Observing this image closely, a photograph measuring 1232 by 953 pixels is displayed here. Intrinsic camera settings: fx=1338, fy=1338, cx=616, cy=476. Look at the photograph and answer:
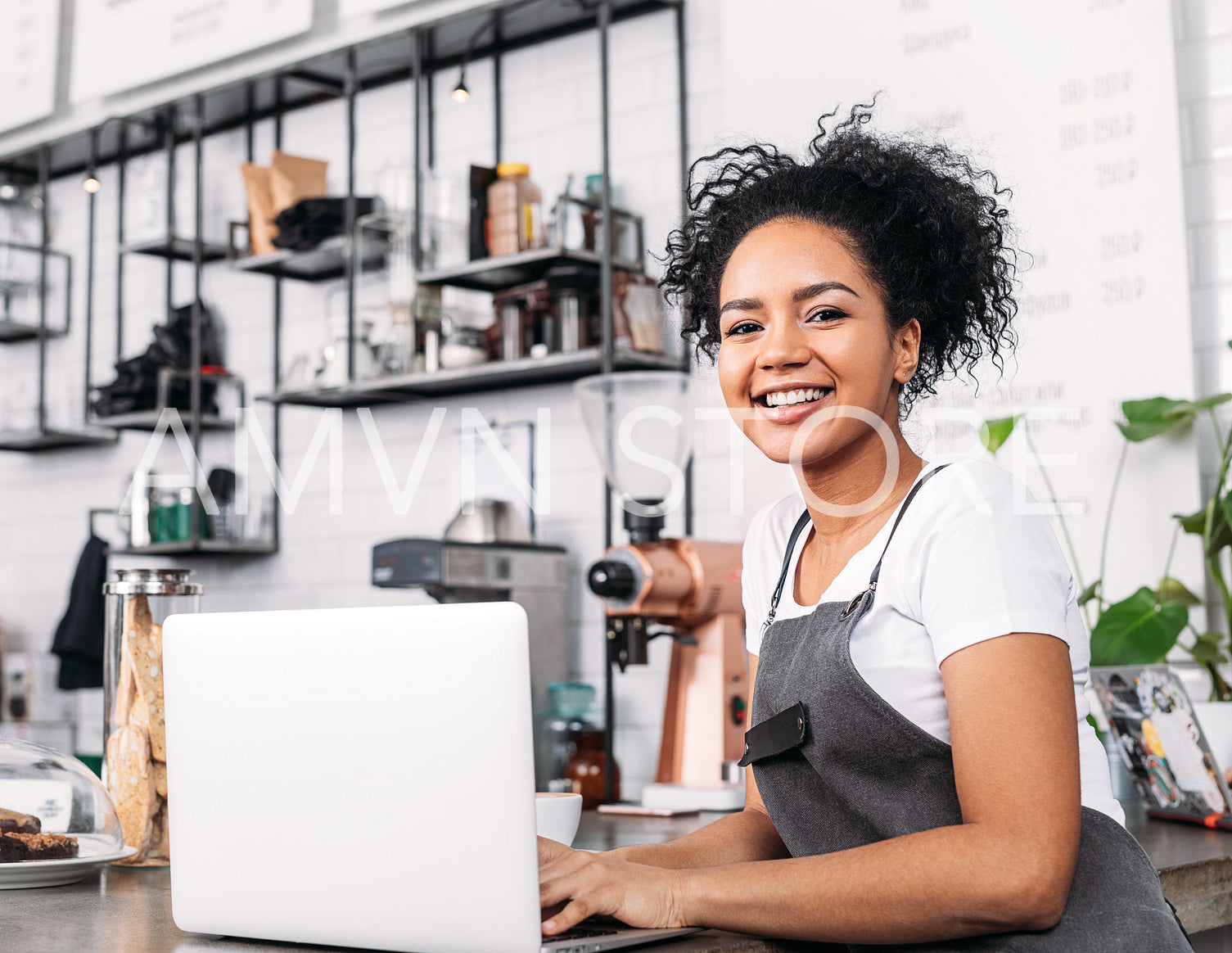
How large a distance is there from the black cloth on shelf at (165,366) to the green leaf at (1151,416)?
280 cm

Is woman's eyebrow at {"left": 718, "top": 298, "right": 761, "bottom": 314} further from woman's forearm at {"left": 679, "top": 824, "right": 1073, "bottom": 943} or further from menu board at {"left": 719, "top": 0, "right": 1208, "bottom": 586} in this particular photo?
menu board at {"left": 719, "top": 0, "right": 1208, "bottom": 586}

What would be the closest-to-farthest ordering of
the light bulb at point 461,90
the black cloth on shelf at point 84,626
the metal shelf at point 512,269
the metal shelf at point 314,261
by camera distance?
the metal shelf at point 512,269
the light bulb at point 461,90
the metal shelf at point 314,261
the black cloth on shelf at point 84,626

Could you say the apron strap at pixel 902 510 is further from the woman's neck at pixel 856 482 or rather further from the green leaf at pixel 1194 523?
the green leaf at pixel 1194 523

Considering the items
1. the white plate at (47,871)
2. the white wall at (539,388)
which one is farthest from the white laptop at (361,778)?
the white wall at (539,388)

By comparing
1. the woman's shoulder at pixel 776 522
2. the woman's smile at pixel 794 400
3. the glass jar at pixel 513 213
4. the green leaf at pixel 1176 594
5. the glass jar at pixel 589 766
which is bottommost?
the glass jar at pixel 589 766

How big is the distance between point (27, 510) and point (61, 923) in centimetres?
404

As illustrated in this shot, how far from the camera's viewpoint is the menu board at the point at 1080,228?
2533 mm

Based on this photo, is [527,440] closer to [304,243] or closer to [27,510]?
[304,243]

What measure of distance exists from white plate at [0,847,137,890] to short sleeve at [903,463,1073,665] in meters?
0.88

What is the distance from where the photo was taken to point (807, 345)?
1263 mm

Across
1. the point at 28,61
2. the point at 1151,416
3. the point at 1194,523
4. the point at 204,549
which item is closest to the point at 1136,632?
the point at 1194,523

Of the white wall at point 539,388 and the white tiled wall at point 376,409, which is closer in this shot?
the white wall at point 539,388

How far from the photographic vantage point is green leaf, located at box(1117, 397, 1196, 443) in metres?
2.41

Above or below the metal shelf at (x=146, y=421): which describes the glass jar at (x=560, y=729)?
below
